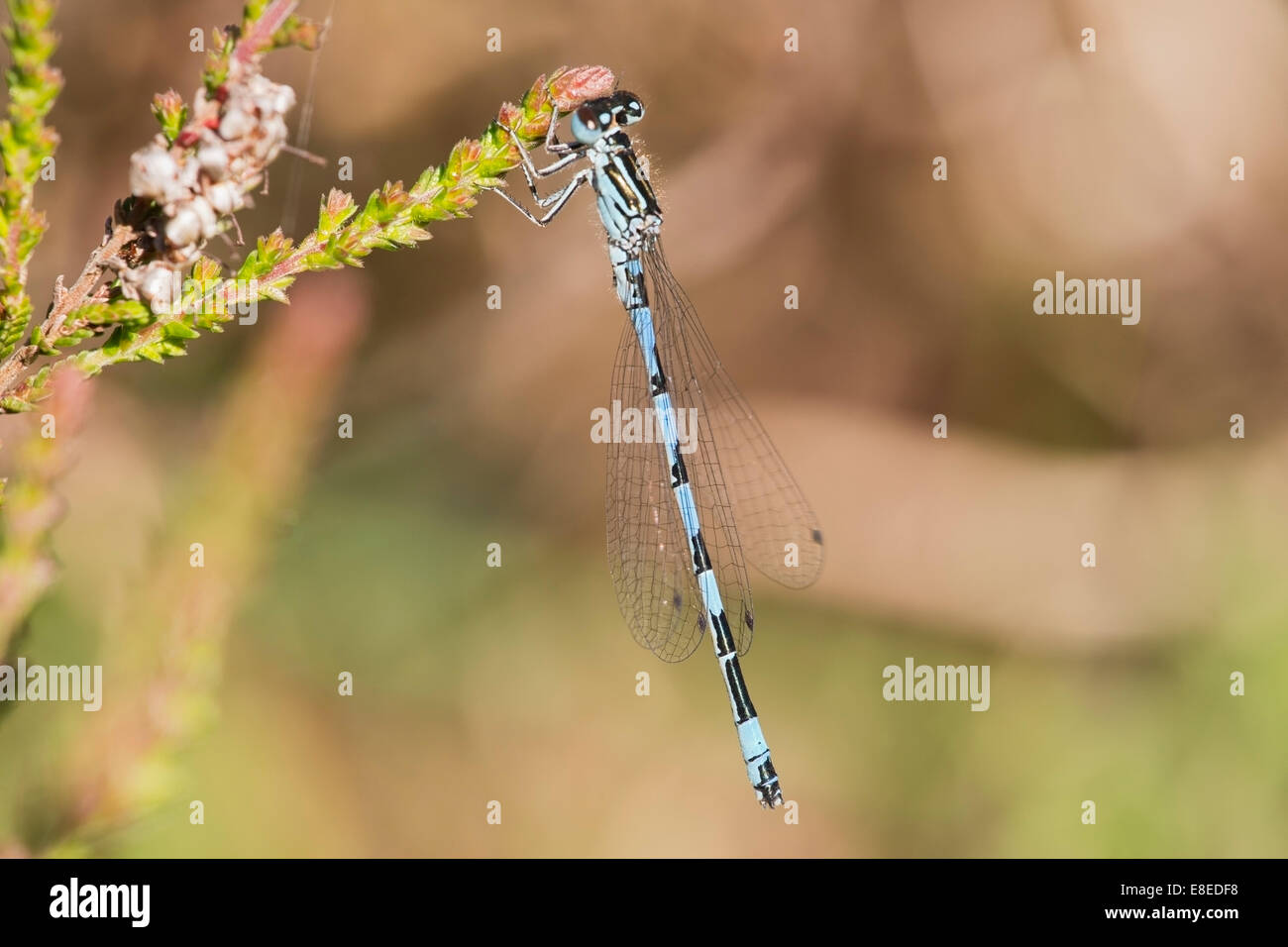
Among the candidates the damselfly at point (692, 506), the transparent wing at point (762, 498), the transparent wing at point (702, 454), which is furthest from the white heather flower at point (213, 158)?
the transparent wing at point (762, 498)

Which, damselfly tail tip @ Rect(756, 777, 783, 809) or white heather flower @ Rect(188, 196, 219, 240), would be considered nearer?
white heather flower @ Rect(188, 196, 219, 240)

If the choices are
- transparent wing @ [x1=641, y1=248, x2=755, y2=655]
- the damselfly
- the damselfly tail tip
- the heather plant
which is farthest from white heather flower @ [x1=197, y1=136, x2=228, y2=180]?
the damselfly tail tip

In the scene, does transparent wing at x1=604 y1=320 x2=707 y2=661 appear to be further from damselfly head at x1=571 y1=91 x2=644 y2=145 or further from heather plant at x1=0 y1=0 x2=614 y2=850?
heather plant at x1=0 y1=0 x2=614 y2=850

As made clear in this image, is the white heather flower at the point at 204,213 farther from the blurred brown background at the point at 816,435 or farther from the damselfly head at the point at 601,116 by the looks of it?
the blurred brown background at the point at 816,435

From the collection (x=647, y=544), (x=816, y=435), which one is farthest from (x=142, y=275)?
(x=816, y=435)
